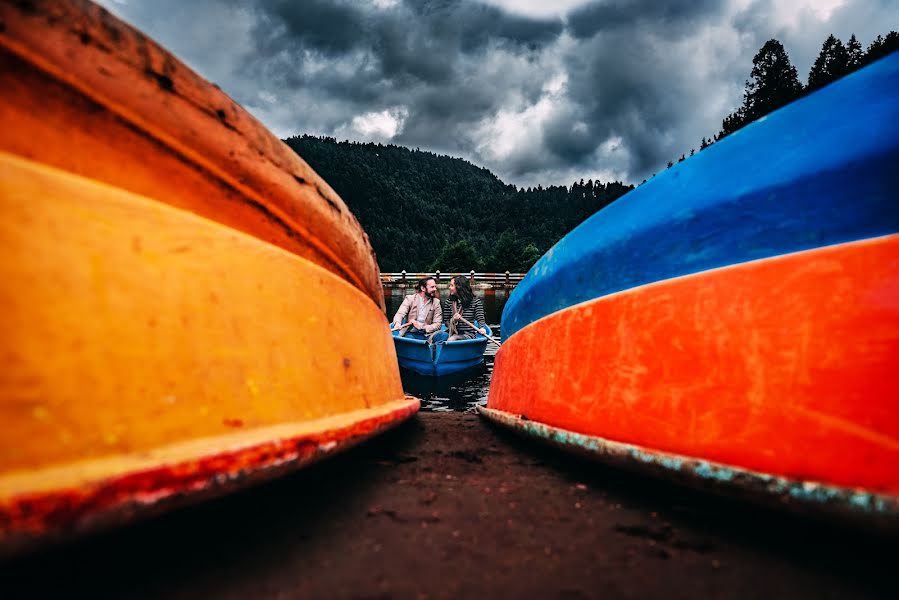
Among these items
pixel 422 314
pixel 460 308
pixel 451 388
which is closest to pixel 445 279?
pixel 460 308

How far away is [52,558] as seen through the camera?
0.76 metres

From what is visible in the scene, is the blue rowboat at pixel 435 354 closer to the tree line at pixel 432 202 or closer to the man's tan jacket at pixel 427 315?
the man's tan jacket at pixel 427 315

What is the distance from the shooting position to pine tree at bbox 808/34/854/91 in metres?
26.7

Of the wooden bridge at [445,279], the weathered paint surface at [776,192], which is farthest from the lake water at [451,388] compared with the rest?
the wooden bridge at [445,279]

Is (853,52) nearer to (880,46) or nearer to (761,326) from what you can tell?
(880,46)

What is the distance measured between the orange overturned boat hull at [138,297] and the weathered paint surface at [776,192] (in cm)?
111

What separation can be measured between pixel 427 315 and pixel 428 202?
85085 millimetres

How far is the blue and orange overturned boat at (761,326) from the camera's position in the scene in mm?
786

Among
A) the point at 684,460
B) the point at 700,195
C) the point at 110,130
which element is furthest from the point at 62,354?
the point at 700,195

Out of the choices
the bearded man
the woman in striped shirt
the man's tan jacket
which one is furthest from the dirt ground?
the woman in striped shirt

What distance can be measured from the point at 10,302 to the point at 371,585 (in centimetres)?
72

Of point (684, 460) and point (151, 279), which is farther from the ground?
point (151, 279)

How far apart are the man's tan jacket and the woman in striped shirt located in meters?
0.53

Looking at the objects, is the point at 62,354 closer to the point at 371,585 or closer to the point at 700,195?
the point at 371,585
